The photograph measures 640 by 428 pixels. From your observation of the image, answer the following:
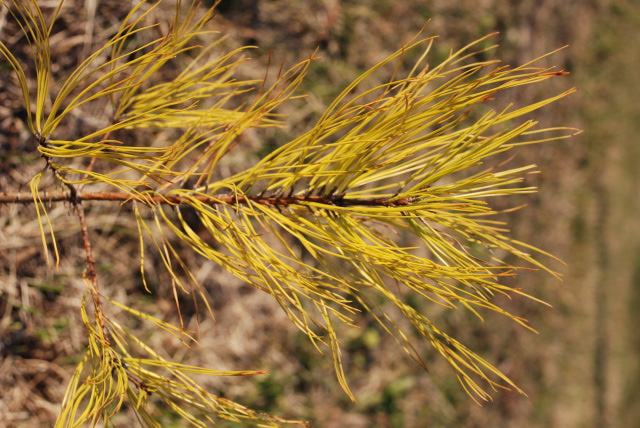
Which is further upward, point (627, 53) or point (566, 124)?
point (627, 53)

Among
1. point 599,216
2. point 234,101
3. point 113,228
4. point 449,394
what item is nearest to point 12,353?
point 113,228

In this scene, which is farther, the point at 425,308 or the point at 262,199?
the point at 425,308

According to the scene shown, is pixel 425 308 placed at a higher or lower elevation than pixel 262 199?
lower

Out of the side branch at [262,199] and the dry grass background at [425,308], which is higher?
the side branch at [262,199]

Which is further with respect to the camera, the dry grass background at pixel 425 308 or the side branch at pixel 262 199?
the dry grass background at pixel 425 308

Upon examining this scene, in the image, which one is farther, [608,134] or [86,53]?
[608,134]

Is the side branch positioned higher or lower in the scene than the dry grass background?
higher

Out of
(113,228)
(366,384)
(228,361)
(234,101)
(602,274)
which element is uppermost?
(234,101)

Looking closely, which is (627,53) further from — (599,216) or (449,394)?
(449,394)
